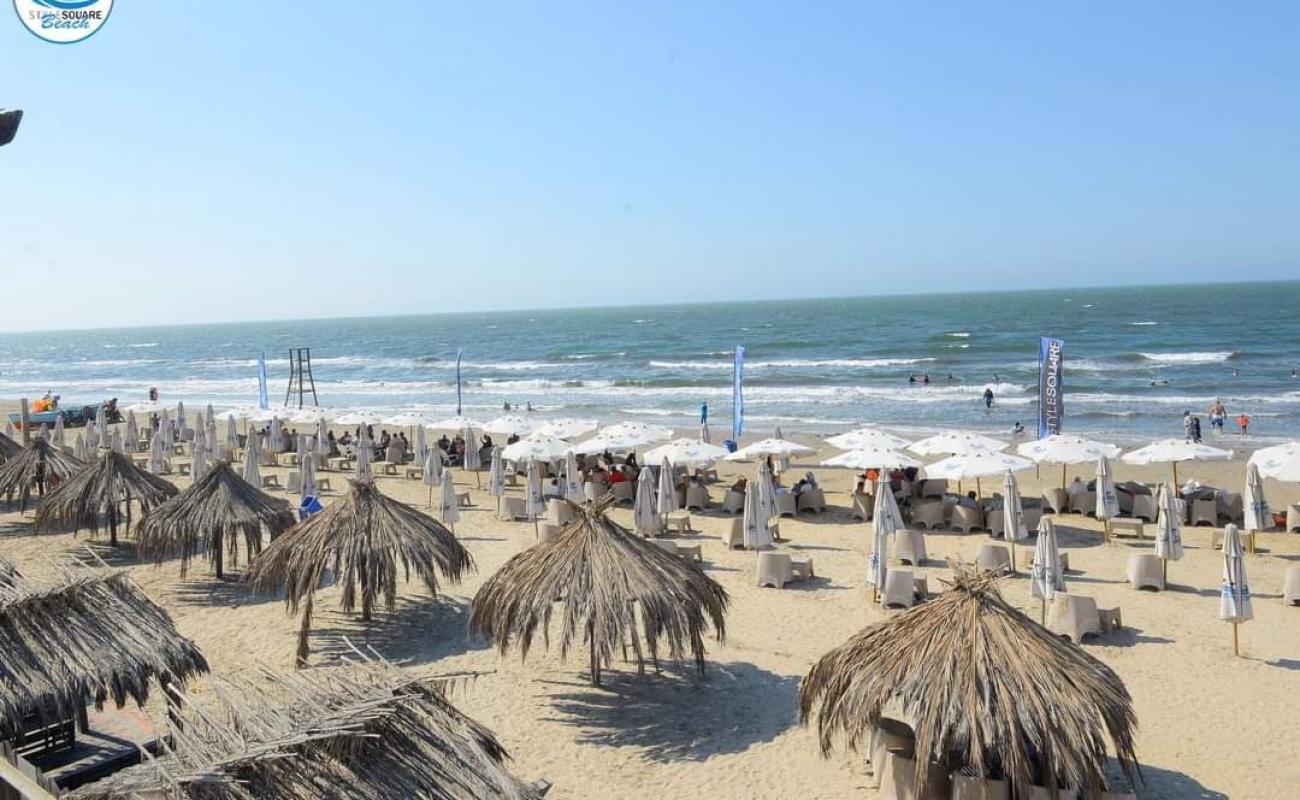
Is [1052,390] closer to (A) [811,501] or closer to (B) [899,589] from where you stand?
(A) [811,501]

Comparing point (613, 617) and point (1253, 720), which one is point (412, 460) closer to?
point (613, 617)

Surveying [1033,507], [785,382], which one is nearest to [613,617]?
[1033,507]

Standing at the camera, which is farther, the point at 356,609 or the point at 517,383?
the point at 517,383

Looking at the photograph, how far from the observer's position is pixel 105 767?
6598mm

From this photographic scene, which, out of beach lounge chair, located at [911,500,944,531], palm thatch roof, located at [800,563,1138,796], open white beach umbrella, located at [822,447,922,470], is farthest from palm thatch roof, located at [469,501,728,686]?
beach lounge chair, located at [911,500,944,531]

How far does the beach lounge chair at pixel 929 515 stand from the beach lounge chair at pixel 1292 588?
16.8 ft

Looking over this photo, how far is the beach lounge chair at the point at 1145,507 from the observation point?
50.0ft

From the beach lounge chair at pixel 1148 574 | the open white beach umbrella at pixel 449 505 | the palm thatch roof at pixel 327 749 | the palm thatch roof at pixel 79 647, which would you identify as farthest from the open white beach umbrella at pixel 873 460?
the palm thatch roof at pixel 327 749

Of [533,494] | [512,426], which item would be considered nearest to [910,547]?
[533,494]

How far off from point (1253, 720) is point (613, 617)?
550cm

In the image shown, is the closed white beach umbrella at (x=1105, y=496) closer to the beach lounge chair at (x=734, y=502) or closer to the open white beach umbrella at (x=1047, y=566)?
the open white beach umbrella at (x=1047, y=566)

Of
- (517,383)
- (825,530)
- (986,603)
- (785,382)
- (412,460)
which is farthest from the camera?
(517,383)

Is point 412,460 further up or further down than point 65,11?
further down

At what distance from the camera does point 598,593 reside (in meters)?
8.30
